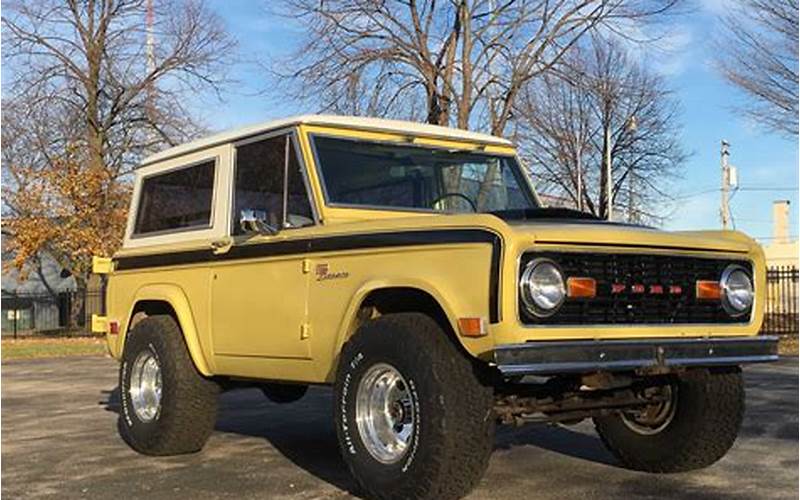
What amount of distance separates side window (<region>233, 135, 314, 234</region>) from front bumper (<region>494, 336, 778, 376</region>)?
6.29 ft

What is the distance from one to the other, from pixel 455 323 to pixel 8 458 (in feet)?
14.4

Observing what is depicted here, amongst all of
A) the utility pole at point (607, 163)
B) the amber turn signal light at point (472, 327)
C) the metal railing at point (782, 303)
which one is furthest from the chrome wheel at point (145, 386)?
the utility pole at point (607, 163)

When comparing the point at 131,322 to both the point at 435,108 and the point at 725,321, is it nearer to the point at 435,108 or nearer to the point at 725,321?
the point at 725,321

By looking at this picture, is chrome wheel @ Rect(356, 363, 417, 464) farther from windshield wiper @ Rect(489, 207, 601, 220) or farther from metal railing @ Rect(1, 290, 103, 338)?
metal railing @ Rect(1, 290, 103, 338)

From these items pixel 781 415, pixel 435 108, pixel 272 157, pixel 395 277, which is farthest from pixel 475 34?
pixel 395 277

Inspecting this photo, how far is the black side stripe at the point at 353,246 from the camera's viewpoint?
4559 mm

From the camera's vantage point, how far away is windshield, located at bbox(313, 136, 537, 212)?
19.9ft

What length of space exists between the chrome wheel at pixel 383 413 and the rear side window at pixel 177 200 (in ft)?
7.65

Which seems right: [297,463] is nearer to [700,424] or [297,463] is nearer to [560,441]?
[560,441]

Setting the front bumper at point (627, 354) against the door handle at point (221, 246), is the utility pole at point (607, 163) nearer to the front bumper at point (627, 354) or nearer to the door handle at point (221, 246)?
the door handle at point (221, 246)

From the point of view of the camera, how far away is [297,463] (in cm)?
671

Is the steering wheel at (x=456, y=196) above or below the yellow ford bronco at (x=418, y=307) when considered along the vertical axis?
above

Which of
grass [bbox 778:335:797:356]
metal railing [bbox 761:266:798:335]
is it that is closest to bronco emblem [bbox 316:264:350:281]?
grass [bbox 778:335:797:356]

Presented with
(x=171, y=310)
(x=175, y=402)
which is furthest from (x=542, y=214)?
(x=171, y=310)
